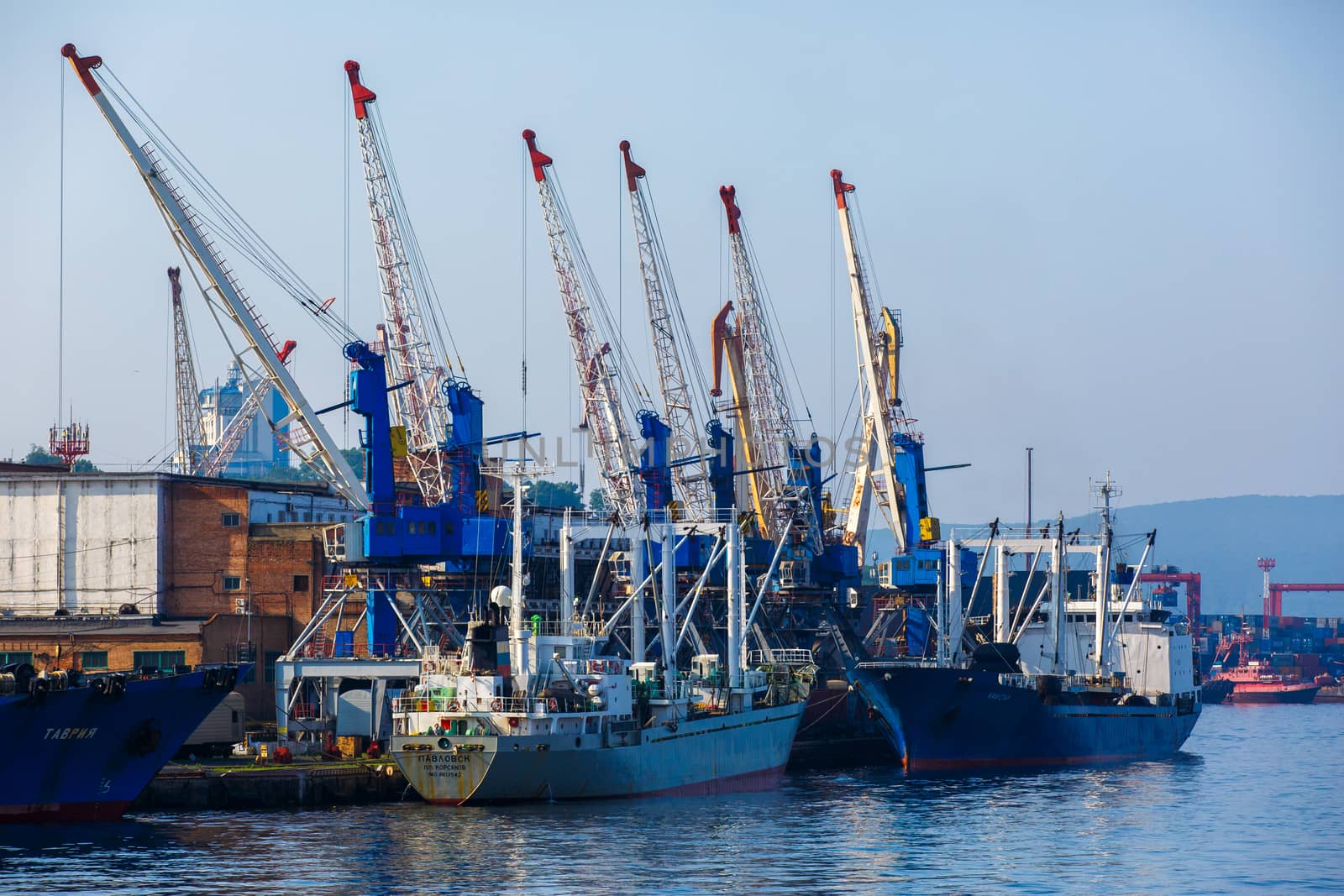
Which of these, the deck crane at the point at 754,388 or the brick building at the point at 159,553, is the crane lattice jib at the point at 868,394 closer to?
the deck crane at the point at 754,388

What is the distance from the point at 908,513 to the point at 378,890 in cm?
7520

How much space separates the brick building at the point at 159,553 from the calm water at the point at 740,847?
93.7 feet

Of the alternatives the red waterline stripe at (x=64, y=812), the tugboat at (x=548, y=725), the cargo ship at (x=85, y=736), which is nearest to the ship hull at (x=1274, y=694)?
the tugboat at (x=548, y=725)

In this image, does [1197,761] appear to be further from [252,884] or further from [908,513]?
[252,884]

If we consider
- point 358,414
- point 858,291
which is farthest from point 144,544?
point 858,291

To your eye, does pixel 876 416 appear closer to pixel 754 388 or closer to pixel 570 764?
pixel 754 388

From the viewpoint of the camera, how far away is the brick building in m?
89.2

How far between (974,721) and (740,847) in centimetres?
3121

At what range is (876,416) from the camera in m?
121

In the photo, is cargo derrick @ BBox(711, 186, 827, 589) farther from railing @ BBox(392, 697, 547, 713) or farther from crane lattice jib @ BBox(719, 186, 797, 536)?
railing @ BBox(392, 697, 547, 713)

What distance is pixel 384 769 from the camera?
64.4 metres

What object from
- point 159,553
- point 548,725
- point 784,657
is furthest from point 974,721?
point 159,553

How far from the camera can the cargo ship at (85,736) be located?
56031 mm

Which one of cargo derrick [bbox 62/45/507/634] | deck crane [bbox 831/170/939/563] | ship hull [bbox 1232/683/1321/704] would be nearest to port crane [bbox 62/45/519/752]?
cargo derrick [bbox 62/45/507/634]
